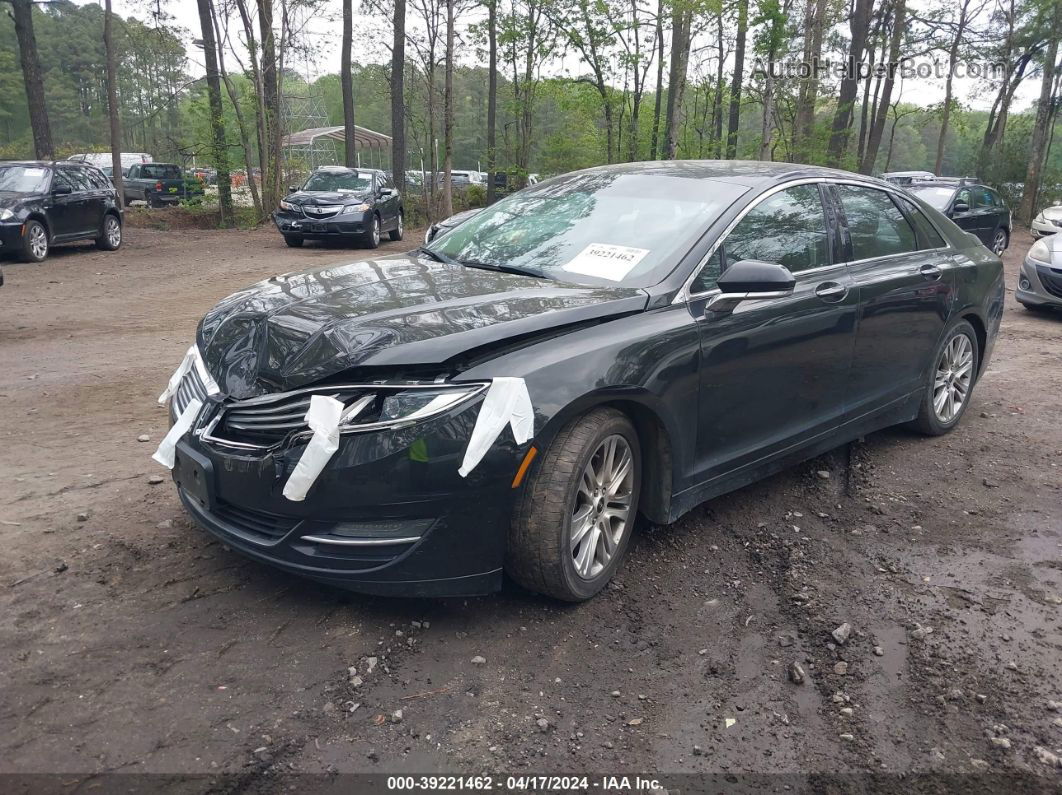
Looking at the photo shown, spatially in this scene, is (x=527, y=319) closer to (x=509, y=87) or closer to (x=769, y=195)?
(x=769, y=195)

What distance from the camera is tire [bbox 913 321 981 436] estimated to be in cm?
529

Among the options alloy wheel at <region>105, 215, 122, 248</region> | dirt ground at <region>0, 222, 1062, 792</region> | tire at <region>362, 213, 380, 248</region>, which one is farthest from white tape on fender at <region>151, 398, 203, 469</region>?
alloy wheel at <region>105, 215, 122, 248</region>

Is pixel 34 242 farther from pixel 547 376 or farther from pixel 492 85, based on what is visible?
pixel 492 85

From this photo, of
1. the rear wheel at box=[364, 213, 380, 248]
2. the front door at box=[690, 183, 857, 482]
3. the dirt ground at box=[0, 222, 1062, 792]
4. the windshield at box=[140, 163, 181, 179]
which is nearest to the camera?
the dirt ground at box=[0, 222, 1062, 792]

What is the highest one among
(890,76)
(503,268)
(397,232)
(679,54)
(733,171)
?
(890,76)

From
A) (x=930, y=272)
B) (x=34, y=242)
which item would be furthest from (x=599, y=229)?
(x=34, y=242)

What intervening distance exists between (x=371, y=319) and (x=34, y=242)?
13.2 m

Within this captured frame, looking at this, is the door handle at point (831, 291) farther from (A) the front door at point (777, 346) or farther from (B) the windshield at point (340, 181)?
(B) the windshield at point (340, 181)

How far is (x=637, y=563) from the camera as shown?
147 inches

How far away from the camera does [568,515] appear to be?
3.10m

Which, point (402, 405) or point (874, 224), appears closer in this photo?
point (402, 405)

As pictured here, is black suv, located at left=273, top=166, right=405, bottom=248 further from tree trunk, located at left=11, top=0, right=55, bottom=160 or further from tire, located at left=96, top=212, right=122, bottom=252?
tree trunk, located at left=11, top=0, right=55, bottom=160

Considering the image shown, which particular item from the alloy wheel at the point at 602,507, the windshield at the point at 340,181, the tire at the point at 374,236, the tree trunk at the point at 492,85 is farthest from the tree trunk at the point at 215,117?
the alloy wheel at the point at 602,507

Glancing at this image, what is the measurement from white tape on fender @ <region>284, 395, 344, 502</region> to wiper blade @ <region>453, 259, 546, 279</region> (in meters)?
1.32
